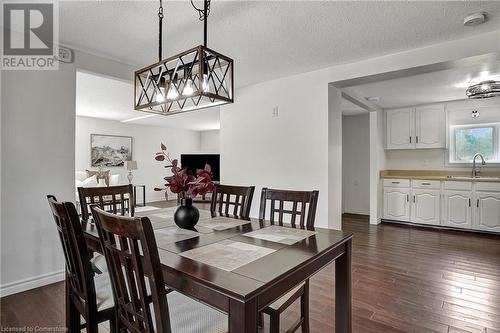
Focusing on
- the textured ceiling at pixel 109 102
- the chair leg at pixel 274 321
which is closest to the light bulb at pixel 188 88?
the chair leg at pixel 274 321

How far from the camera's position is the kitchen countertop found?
4608mm

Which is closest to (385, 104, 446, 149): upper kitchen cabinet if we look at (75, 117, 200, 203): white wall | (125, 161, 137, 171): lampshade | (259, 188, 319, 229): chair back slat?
(259, 188, 319, 229): chair back slat

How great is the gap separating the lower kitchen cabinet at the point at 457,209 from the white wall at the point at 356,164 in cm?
156

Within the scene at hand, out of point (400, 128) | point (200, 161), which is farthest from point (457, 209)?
point (200, 161)

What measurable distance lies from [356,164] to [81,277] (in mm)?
5947

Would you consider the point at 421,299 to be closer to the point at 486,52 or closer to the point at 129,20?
the point at 486,52

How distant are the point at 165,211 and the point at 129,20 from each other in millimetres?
1597

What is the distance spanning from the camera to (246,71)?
352cm

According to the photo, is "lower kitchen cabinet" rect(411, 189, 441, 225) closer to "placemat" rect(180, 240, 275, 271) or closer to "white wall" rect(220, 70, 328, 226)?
"white wall" rect(220, 70, 328, 226)

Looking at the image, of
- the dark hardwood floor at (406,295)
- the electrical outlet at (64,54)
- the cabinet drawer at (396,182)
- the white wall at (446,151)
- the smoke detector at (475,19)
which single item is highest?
the smoke detector at (475,19)

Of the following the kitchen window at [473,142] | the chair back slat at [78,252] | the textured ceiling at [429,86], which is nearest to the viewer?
the chair back slat at [78,252]

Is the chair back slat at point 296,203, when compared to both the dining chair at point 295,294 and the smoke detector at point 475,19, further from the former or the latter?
the smoke detector at point 475,19

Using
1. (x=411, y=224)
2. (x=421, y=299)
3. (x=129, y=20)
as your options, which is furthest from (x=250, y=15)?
(x=411, y=224)

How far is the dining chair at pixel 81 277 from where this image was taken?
1.34 meters
